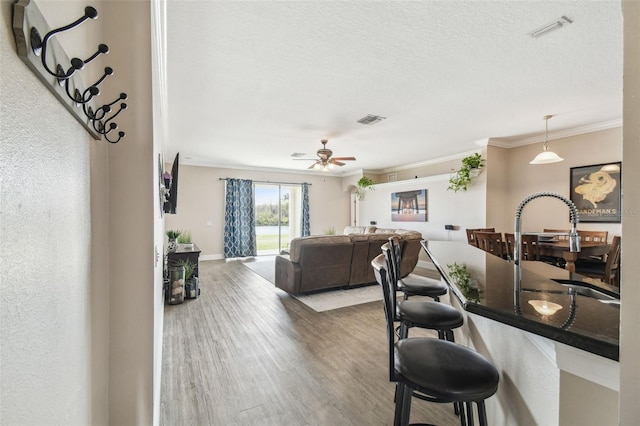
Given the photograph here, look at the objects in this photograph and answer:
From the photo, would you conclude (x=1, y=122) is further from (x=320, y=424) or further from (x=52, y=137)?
(x=320, y=424)

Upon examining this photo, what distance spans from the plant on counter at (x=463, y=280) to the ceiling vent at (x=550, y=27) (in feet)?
6.31

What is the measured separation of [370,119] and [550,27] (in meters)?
2.33

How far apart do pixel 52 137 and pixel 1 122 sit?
0.76 feet

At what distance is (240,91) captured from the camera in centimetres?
333

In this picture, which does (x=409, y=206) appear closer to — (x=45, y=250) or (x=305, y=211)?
(x=305, y=211)

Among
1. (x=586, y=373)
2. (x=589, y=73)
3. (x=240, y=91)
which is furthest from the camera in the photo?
(x=240, y=91)

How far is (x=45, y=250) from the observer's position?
62 centimetres

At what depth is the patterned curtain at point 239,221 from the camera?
26.5 feet

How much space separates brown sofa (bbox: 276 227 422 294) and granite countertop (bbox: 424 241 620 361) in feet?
8.87

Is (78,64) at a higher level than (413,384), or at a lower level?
higher

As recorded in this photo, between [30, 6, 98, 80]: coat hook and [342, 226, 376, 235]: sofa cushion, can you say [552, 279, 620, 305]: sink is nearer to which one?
[30, 6, 98, 80]: coat hook

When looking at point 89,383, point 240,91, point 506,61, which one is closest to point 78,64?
point 89,383

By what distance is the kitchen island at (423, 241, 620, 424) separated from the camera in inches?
29.6

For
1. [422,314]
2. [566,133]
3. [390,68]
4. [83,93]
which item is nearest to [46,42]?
[83,93]
